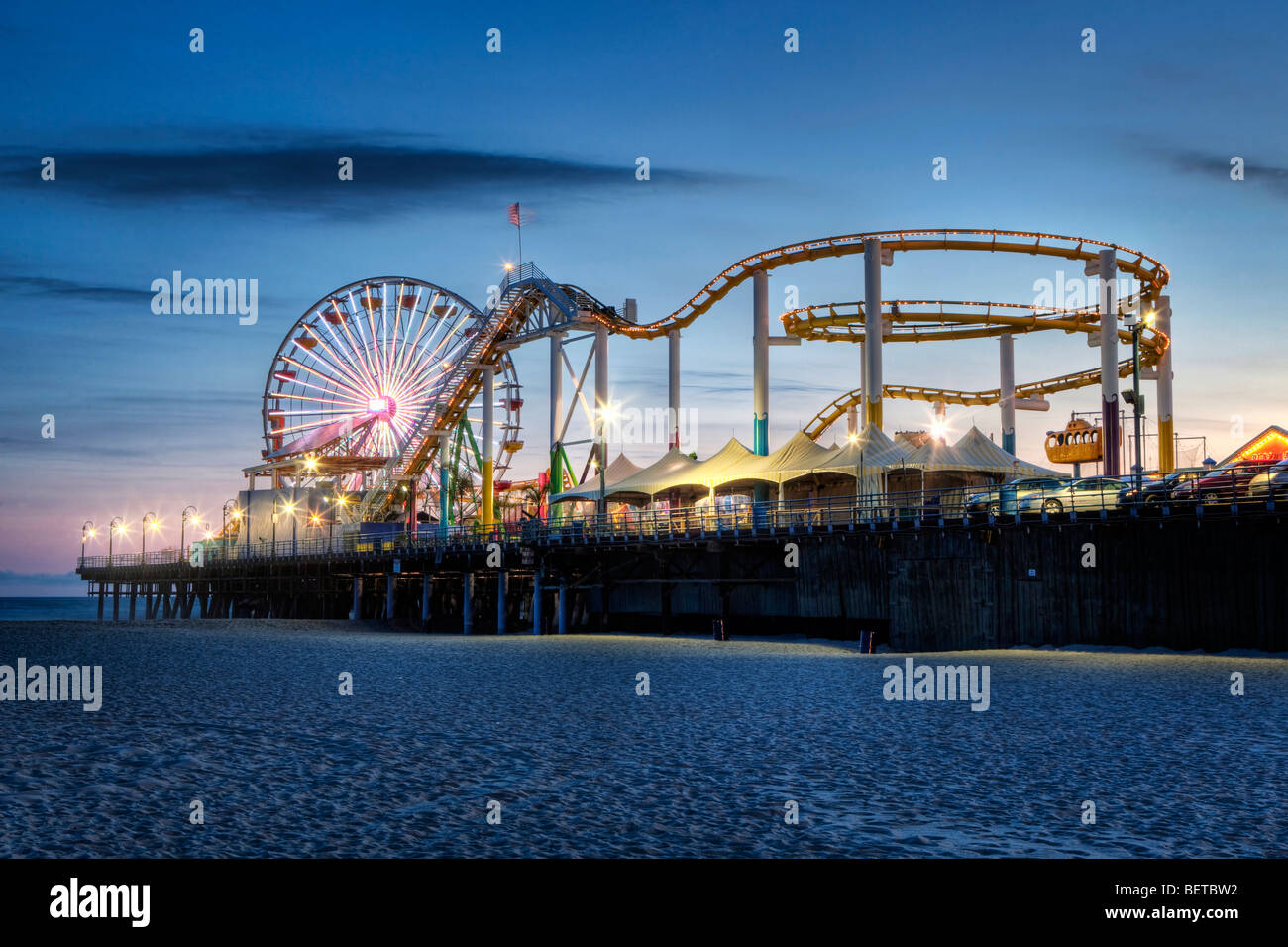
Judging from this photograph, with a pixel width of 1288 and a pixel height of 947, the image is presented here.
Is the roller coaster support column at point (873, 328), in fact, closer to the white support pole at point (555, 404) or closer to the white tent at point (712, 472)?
the white tent at point (712, 472)

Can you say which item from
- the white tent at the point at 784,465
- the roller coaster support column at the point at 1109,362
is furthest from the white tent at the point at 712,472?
the roller coaster support column at the point at 1109,362

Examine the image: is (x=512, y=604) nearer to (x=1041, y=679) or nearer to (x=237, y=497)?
(x=237, y=497)

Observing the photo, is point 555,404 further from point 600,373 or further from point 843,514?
point 843,514

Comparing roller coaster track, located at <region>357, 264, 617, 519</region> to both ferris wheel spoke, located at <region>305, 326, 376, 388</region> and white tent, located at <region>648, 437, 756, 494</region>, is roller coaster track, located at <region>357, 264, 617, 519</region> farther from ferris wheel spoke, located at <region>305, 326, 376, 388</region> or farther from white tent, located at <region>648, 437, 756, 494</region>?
white tent, located at <region>648, 437, 756, 494</region>

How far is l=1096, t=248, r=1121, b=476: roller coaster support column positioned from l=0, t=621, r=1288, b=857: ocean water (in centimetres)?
2292

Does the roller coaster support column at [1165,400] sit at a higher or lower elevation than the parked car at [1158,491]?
higher

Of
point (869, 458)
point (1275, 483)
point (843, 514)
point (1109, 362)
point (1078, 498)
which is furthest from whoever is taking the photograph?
point (1109, 362)

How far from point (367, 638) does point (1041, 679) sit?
26.2 meters

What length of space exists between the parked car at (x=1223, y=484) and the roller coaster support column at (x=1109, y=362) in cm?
1771

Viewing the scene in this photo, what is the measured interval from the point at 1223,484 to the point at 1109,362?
20073mm

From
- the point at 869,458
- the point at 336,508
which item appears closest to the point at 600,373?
the point at 869,458

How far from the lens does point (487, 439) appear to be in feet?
210

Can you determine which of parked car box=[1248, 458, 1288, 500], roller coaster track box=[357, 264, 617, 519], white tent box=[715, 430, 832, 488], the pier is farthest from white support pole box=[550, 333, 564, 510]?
parked car box=[1248, 458, 1288, 500]

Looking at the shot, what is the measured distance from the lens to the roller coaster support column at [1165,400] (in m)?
53.5
